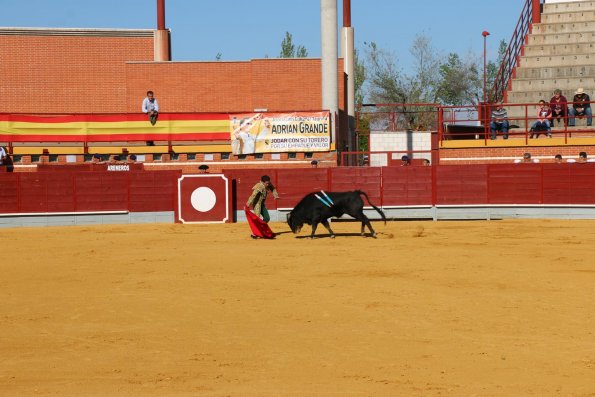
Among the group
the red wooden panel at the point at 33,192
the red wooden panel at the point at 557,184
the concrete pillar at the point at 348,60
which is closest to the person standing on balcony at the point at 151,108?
the red wooden panel at the point at 33,192

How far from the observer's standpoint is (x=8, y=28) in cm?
3897

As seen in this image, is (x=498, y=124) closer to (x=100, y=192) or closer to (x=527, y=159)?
(x=527, y=159)

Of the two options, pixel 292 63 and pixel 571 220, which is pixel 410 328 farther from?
pixel 292 63

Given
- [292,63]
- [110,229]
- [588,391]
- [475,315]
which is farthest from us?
[292,63]

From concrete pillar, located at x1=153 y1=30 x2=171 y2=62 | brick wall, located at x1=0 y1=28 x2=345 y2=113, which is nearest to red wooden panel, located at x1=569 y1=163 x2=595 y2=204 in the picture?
brick wall, located at x1=0 y1=28 x2=345 y2=113

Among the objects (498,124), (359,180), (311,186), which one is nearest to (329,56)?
(359,180)

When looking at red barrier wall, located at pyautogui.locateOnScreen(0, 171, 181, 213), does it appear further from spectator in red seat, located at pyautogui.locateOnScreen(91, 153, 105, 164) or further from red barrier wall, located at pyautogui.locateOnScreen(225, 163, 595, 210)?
spectator in red seat, located at pyautogui.locateOnScreen(91, 153, 105, 164)

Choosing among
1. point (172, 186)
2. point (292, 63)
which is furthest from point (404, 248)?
point (292, 63)

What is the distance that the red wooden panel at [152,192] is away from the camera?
24781mm

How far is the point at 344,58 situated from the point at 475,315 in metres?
29.8

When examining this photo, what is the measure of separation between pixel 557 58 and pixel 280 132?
11.3 meters

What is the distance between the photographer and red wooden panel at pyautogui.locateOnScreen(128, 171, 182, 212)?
2478cm

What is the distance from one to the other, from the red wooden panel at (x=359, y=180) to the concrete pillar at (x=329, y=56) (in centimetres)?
246

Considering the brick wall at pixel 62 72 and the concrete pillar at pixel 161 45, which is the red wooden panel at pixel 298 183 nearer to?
the brick wall at pixel 62 72
